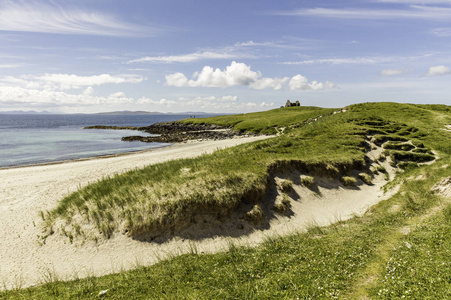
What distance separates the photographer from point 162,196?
64.7 feet

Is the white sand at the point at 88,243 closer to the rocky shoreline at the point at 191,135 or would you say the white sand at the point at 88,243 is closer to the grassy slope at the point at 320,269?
the grassy slope at the point at 320,269

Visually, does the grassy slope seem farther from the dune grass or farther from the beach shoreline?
the dune grass

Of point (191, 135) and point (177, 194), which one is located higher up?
point (191, 135)

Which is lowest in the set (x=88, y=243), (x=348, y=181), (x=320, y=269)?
(x=88, y=243)

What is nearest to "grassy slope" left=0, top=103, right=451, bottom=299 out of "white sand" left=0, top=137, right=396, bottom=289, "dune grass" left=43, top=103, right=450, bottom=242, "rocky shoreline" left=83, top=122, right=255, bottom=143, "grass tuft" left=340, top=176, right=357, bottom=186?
"white sand" left=0, top=137, right=396, bottom=289

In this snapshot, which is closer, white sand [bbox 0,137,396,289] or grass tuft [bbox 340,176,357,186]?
white sand [bbox 0,137,396,289]

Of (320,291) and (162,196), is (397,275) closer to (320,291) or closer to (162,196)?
(320,291)

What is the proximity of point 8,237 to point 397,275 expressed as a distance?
90.6 feet

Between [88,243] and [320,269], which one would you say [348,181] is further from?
[88,243]

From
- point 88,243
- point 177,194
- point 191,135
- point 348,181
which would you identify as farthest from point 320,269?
point 191,135

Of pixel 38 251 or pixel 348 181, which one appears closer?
pixel 38 251

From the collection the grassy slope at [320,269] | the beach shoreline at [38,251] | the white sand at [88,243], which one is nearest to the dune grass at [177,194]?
the beach shoreline at [38,251]

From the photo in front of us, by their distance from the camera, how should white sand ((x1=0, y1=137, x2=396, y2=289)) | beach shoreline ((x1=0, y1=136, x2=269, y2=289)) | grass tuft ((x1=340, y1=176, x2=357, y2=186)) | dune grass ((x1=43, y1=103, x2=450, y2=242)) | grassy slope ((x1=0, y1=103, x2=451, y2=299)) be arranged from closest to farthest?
grassy slope ((x1=0, y1=103, x2=451, y2=299))
beach shoreline ((x1=0, y1=136, x2=269, y2=289))
white sand ((x1=0, y1=137, x2=396, y2=289))
dune grass ((x1=43, y1=103, x2=450, y2=242))
grass tuft ((x1=340, y1=176, x2=357, y2=186))

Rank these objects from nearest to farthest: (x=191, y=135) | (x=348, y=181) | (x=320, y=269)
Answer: (x=320, y=269), (x=348, y=181), (x=191, y=135)
